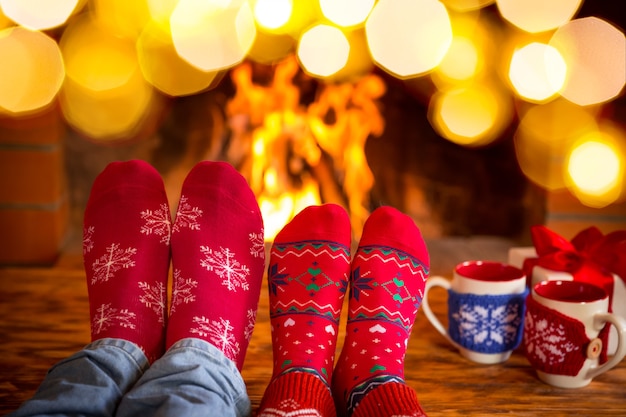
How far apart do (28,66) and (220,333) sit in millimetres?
1082

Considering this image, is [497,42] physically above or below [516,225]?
above

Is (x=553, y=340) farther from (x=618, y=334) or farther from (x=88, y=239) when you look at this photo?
(x=88, y=239)

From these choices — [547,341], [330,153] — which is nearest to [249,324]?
[547,341]

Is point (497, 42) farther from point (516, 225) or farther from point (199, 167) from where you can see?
point (199, 167)

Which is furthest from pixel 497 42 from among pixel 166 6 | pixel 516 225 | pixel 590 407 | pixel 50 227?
pixel 50 227

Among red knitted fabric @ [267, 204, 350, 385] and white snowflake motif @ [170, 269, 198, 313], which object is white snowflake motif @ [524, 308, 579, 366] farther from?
white snowflake motif @ [170, 269, 198, 313]

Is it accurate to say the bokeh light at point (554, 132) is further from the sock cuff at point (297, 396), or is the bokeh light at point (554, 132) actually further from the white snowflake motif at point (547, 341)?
the sock cuff at point (297, 396)

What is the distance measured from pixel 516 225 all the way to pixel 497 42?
0.48 metres

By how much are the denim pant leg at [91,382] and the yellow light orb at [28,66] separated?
954mm

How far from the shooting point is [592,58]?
1.49 meters

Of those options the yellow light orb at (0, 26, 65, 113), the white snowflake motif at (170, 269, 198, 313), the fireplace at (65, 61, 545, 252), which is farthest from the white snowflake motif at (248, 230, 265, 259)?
the yellow light orb at (0, 26, 65, 113)

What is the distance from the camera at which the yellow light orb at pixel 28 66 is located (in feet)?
5.01

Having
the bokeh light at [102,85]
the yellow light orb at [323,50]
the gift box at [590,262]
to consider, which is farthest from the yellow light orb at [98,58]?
the gift box at [590,262]

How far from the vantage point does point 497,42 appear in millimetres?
1634
